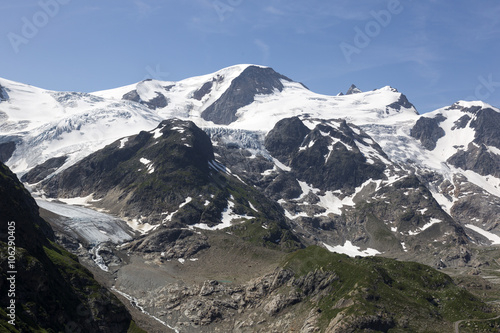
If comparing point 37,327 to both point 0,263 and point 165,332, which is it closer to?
point 0,263

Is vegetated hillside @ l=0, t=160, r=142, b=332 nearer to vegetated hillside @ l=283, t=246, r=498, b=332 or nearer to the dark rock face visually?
the dark rock face

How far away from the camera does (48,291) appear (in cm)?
14012

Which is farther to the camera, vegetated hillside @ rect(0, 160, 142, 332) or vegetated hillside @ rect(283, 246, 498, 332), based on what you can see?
vegetated hillside @ rect(283, 246, 498, 332)

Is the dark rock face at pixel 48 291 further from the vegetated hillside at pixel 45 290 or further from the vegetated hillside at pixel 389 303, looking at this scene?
the vegetated hillside at pixel 389 303

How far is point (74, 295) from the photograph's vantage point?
15950 centimetres

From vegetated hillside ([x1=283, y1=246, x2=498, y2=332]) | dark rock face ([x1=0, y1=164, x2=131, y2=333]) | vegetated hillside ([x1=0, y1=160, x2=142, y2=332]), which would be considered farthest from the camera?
vegetated hillside ([x1=283, y1=246, x2=498, y2=332])

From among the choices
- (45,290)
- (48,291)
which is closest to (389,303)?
(48,291)

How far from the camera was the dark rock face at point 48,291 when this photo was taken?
428 ft

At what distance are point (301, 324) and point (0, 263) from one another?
114 m

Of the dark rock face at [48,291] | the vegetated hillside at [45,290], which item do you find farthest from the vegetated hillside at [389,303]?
the dark rock face at [48,291]

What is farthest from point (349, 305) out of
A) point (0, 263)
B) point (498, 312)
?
point (0, 263)

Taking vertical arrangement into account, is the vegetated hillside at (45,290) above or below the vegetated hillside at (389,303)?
below

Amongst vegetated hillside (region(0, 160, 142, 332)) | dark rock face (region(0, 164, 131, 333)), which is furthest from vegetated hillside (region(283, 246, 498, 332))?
dark rock face (region(0, 164, 131, 333))

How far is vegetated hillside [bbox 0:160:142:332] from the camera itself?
12794cm
